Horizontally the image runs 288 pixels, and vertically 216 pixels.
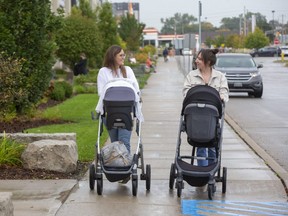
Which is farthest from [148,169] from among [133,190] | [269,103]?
[269,103]

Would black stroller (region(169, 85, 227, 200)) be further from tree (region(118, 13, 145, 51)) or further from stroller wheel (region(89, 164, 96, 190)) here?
tree (region(118, 13, 145, 51))

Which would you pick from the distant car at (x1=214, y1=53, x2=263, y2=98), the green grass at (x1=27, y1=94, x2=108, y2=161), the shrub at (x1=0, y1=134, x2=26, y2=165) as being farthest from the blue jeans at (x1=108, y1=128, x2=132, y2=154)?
the distant car at (x1=214, y1=53, x2=263, y2=98)

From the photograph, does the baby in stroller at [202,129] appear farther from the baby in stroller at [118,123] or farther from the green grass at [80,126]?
the green grass at [80,126]

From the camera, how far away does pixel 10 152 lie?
9.70m

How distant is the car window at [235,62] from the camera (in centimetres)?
2789

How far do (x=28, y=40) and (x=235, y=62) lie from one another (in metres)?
14.9

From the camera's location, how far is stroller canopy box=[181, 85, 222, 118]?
8117mm

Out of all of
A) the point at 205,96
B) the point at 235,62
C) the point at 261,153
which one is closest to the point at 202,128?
the point at 205,96

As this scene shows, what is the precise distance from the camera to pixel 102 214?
7336mm

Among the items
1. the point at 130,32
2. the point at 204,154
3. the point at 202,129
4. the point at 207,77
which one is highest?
the point at 207,77

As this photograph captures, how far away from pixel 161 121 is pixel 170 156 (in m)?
5.86

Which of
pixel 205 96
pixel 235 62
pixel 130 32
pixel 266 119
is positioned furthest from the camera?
pixel 130 32

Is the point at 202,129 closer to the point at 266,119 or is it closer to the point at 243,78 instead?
the point at 266,119

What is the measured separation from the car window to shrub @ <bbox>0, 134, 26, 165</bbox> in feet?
62.1
